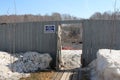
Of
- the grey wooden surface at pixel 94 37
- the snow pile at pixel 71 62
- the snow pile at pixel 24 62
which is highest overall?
the grey wooden surface at pixel 94 37

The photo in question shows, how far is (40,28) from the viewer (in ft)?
48.5

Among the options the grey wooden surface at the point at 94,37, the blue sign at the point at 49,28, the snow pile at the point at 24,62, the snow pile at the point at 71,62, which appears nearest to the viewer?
the snow pile at the point at 24,62

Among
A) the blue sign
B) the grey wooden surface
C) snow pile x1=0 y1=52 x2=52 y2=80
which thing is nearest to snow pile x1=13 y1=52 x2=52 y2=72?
snow pile x1=0 y1=52 x2=52 y2=80

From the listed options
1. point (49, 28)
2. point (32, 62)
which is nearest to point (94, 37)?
point (49, 28)

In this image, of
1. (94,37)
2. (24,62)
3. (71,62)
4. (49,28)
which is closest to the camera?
(24,62)

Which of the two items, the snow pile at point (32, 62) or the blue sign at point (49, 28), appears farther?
the blue sign at point (49, 28)

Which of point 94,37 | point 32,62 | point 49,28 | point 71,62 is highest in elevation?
point 49,28

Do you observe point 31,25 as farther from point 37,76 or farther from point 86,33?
point 37,76

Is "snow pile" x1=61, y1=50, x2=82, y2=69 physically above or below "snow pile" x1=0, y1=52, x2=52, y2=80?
below

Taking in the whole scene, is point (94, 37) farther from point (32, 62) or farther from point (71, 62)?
point (32, 62)

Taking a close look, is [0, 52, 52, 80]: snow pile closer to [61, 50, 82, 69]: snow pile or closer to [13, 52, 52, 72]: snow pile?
[13, 52, 52, 72]: snow pile

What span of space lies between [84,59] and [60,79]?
9.94 ft

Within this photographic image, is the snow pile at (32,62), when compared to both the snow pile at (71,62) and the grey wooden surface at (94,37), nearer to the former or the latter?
the snow pile at (71,62)

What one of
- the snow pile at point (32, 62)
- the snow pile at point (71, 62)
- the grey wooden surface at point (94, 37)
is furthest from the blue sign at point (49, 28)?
the snow pile at point (71, 62)
